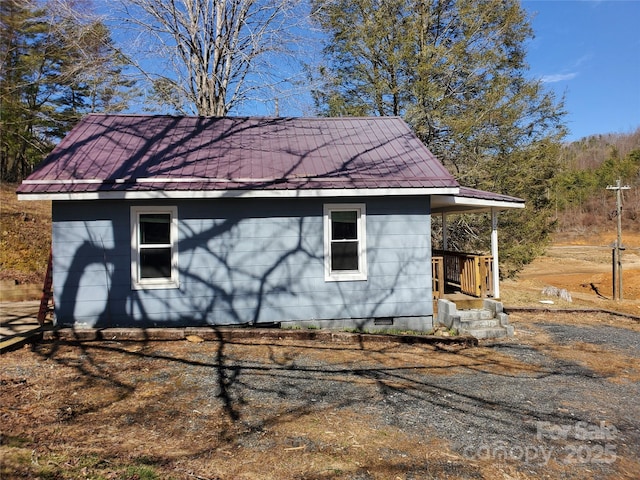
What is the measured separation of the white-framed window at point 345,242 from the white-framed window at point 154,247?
2.84m

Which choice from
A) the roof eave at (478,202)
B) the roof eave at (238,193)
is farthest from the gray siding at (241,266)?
the roof eave at (478,202)

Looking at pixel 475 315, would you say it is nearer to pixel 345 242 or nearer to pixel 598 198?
pixel 345 242

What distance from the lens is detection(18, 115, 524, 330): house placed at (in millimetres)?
7750

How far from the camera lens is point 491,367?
270 inches

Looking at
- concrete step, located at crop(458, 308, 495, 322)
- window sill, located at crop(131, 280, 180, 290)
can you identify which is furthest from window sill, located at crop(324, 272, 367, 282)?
window sill, located at crop(131, 280, 180, 290)

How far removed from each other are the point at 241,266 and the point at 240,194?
4.52 feet

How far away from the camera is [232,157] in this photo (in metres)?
8.92

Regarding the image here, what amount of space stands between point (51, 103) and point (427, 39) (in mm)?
21501

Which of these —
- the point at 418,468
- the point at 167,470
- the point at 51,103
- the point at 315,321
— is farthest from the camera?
the point at 51,103

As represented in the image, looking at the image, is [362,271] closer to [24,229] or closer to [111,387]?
[111,387]

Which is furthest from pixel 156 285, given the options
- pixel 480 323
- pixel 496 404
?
pixel 480 323

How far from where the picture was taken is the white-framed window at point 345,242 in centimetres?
844

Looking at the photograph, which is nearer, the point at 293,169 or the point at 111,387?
the point at 111,387

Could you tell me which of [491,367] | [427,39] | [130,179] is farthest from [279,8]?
[491,367]
